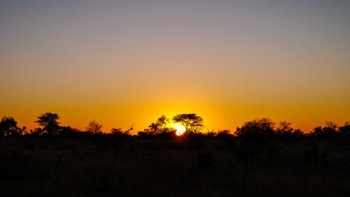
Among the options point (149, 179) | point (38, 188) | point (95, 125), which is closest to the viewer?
point (38, 188)

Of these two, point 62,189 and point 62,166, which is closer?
point 62,189

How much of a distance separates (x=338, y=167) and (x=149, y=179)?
690 inches

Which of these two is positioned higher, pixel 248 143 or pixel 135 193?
pixel 248 143

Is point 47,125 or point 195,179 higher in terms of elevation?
point 47,125

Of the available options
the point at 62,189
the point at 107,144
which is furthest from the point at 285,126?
the point at 62,189

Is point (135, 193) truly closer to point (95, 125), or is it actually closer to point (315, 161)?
point (315, 161)

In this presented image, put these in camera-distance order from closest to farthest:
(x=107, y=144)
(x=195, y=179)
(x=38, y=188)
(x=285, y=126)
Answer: (x=38, y=188)
(x=195, y=179)
(x=107, y=144)
(x=285, y=126)

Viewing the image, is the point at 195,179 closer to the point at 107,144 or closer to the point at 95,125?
the point at 107,144

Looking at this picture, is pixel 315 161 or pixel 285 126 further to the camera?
pixel 285 126

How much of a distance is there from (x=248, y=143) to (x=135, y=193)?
14.8 metres

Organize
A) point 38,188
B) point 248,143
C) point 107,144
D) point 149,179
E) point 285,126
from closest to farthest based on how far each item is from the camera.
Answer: point 38,188
point 149,179
point 248,143
point 107,144
point 285,126

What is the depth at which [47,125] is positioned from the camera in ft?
298

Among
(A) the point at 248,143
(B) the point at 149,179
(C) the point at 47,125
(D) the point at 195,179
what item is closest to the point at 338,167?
(A) the point at 248,143

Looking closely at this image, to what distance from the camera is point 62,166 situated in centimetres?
2184
